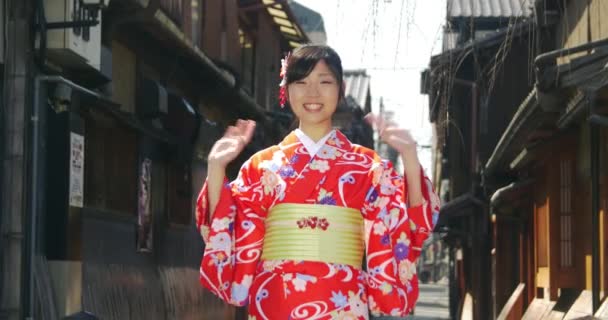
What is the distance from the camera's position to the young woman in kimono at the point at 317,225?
445 cm

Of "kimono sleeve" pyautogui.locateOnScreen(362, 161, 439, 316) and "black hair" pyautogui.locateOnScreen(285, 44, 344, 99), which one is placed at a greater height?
"black hair" pyautogui.locateOnScreen(285, 44, 344, 99)

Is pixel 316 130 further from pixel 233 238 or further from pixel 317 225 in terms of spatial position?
pixel 233 238

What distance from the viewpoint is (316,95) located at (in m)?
4.65

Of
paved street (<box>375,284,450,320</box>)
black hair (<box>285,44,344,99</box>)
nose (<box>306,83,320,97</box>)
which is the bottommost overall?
paved street (<box>375,284,450,320</box>)

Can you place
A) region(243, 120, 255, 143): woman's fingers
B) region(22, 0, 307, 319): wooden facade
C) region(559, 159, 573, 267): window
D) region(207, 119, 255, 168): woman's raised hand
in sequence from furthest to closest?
region(559, 159, 573, 267): window, region(22, 0, 307, 319): wooden facade, region(243, 120, 255, 143): woman's fingers, region(207, 119, 255, 168): woman's raised hand

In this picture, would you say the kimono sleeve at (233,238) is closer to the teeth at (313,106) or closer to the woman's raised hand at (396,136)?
the teeth at (313,106)

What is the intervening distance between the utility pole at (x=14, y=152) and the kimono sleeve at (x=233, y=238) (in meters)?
5.55

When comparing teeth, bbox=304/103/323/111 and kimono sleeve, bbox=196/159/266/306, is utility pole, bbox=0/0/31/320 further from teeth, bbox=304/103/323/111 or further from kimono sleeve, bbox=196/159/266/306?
teeth, bbox=304/103/323/111

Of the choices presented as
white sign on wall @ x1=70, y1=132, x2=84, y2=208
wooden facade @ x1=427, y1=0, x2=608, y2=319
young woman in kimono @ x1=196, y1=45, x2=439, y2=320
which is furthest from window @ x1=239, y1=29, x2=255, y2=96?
young woman in kimono @ x1=196, y1=45, x2=439, y2=320

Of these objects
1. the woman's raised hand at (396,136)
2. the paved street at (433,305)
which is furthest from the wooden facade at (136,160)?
the paved street at (433,305)

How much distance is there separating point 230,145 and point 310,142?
0.36 metres

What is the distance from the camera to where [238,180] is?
15.3ft

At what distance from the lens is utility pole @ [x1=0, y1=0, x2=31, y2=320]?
972 centimetres

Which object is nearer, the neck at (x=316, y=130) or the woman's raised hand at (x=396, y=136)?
the woman's raised hand at (x=396, y=136)
